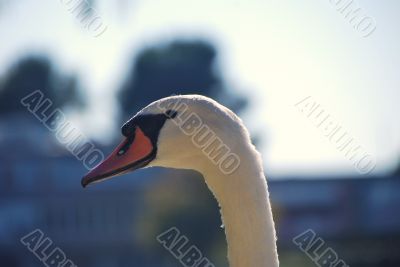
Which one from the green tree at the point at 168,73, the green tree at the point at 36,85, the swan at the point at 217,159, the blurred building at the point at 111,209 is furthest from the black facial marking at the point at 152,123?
the green tree at the point at 168,73

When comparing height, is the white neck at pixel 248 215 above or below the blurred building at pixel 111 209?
below

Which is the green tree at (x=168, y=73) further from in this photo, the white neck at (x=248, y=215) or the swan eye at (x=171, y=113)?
the white neck at (x=248, y=215)

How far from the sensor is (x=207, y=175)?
11.6 ft

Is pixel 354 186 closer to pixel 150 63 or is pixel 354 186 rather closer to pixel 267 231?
pixel 150 63

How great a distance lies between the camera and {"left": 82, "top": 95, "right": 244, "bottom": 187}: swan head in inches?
136

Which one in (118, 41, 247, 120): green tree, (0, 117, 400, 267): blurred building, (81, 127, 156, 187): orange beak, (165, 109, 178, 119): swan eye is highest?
(118, 41, 247, 120): green tree

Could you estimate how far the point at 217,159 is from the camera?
3.46 meters

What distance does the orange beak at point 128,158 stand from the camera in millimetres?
3598

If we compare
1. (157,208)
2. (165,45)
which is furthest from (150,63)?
(157,208)

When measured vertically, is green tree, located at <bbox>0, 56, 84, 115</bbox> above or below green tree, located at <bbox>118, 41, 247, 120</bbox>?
below

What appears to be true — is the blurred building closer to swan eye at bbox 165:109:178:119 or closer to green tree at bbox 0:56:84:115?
green tree at bbox 0:56:84:115

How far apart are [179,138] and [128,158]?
0.23m

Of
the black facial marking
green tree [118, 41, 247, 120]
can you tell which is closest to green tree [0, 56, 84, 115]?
green tree [118, 41, 247, 120]

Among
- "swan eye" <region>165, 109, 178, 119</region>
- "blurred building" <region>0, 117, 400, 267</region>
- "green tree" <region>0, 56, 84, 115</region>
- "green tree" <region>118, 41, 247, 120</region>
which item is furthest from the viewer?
"green tree" <region>118, 41, 247, 120</region>
